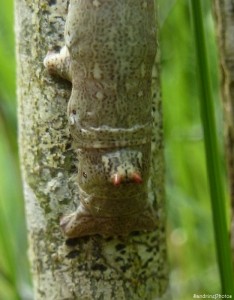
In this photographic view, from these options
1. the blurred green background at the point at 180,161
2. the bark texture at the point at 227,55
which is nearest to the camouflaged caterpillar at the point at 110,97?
the bark texture at the point at 227,55

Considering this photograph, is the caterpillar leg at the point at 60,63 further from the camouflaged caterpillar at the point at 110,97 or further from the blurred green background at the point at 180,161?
the blurred green background at the point at 180,161

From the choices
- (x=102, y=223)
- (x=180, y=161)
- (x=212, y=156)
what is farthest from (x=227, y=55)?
(x=180, y=161)

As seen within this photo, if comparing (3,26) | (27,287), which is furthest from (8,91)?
(27,287)

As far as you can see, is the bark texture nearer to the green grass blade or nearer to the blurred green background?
the green grass blade

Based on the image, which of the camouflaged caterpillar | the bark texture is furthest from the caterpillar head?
the bark texture

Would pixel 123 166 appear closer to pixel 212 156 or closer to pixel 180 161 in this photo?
pixel 212 156

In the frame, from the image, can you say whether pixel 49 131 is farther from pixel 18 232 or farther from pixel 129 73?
pixel 18 232
